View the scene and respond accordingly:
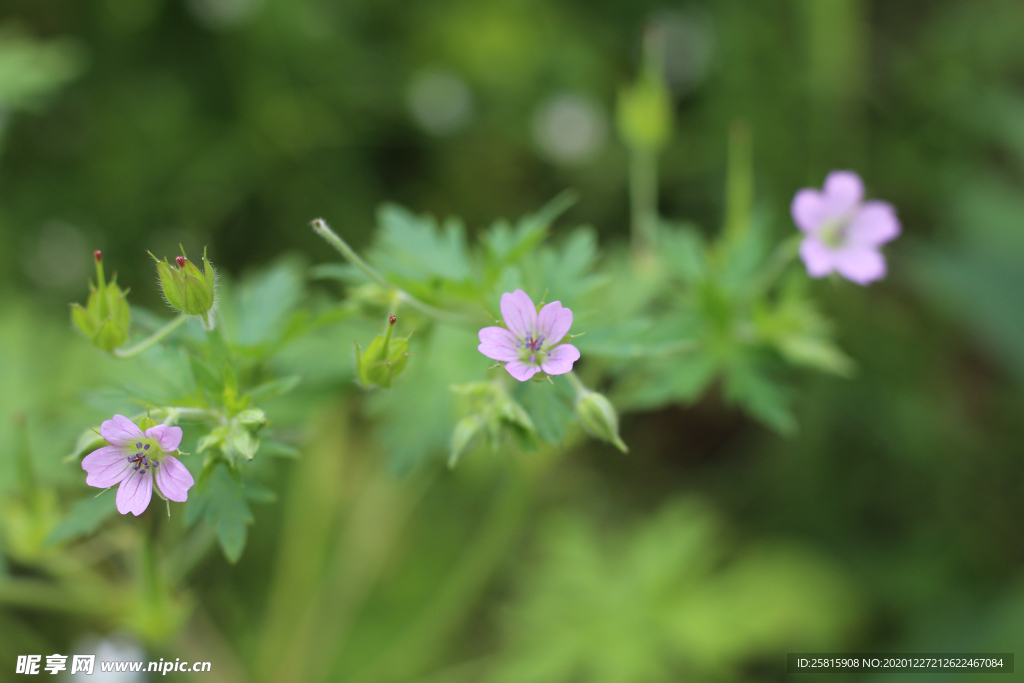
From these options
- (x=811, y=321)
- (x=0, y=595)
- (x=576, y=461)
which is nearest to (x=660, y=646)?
→ (x=576, y=461)

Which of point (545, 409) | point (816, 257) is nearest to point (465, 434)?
point (545, 409)

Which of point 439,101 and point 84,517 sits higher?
point 439,101

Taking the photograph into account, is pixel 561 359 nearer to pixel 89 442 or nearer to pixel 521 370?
pixel 521 370

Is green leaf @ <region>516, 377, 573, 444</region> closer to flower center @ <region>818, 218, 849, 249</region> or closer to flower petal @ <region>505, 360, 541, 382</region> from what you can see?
flower petal @ <region>505, 360, 541, 382</region>

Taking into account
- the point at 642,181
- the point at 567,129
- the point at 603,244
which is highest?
the point at 567,129

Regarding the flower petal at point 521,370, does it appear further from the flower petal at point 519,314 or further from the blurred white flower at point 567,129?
the blurred white flower at point 567,129

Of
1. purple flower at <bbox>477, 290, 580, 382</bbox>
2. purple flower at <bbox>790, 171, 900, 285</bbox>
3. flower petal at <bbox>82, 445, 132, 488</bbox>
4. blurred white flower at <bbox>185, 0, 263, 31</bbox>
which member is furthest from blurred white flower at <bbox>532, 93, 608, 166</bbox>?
flower petal at <bbox>82, 445, 132, 488</bbox>
